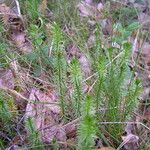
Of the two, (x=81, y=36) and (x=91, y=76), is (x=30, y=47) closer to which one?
(x=81, y=36)

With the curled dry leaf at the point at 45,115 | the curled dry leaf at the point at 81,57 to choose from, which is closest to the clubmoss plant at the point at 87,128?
the curled dry leaf at the point at 45,115

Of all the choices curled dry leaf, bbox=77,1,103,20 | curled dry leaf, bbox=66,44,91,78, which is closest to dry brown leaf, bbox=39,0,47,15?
curled dry leaf, bbox=77,1,103,20

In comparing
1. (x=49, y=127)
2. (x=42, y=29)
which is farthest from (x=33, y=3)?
(x=49, y=127)

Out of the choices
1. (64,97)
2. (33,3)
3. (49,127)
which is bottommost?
(49,127)

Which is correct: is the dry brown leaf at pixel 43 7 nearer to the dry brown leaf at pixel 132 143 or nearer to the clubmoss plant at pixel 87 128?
the dry brown leaf at pixel 132 143

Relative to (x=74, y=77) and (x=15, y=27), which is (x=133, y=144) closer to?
(x=74, y=77)

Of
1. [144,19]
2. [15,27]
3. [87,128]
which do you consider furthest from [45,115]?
[144,19]

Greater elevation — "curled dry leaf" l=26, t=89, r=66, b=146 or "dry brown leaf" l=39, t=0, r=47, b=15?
"dry brown leaf" l=39, t=0, r=47, b=15

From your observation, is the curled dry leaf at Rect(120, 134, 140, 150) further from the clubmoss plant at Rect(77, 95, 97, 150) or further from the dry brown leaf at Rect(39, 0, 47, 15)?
the dry brown leaf at Rect(39, 0, 47, 15)
